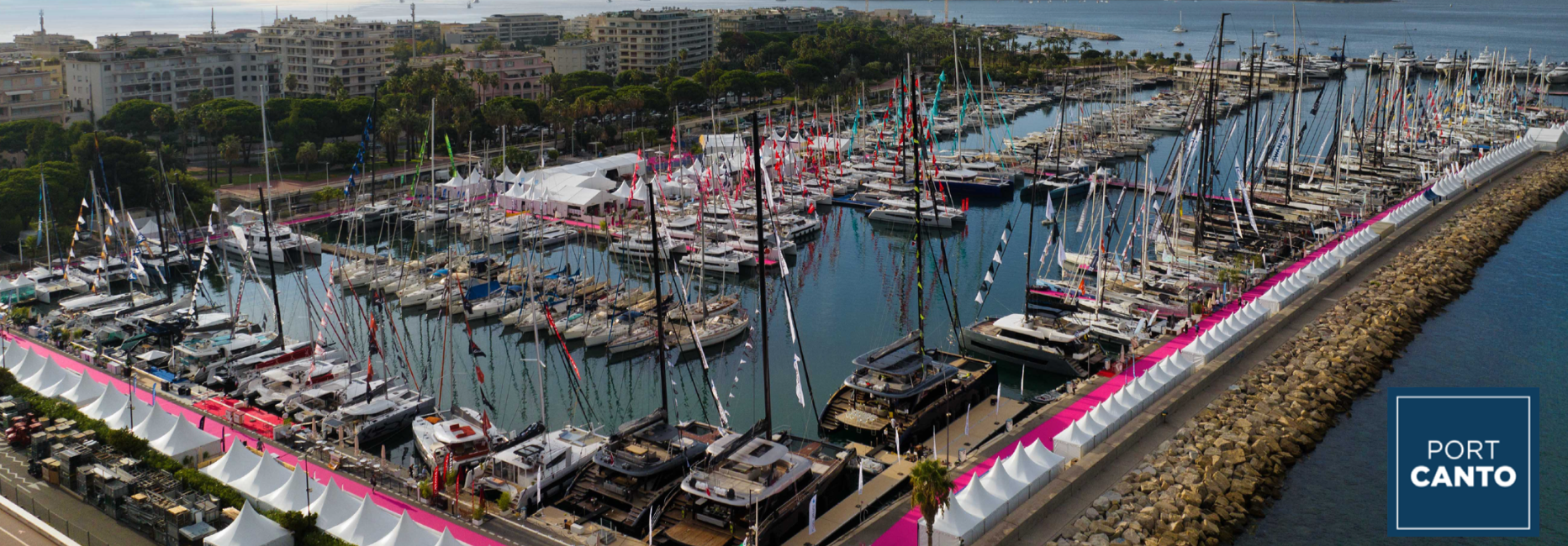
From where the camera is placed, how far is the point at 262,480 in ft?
106

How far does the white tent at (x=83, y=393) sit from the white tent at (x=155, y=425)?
4.26 meters

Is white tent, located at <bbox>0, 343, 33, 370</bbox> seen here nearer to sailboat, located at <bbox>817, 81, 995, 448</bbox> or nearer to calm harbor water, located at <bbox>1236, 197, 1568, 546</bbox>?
sailboat, located at <bbox>817, 81, 995, 448</bbox>

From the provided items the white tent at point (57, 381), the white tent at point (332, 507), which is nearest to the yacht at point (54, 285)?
the white tent at point (57, 381)

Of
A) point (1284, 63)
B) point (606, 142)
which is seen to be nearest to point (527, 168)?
point (606, 142)

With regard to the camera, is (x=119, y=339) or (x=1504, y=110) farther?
(x=1504, y=110)

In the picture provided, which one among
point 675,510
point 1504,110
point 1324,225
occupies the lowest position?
point 675,510

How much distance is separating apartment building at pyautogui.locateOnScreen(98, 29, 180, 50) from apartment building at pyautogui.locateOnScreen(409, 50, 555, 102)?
2938 cm

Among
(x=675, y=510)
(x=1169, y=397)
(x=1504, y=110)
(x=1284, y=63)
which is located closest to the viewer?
(x=675, y=510)

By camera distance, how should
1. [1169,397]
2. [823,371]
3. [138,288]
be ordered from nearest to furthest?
[1169,397] → [823,371] → [138,288]

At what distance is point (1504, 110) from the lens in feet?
389

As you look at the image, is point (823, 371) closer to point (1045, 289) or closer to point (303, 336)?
point (1045, 289)

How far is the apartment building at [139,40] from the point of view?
5246 inches

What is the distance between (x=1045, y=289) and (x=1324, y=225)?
Answer: 23806mm

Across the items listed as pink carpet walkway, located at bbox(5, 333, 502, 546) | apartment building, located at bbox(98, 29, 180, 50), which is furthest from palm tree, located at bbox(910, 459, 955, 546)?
apartment building, located at bbox(98, 29, 180, 50)
